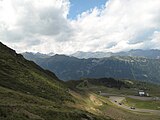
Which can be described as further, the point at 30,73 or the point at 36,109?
the point at 30,73

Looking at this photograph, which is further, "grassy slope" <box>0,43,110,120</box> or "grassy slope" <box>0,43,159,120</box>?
"grassy slope" <box>0,43,159,120</box>

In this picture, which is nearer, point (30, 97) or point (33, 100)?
point (33, 100)

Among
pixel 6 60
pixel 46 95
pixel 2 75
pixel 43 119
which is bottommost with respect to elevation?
pixel 43 119

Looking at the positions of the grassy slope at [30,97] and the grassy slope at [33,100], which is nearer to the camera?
the grassy slope at [30,97]

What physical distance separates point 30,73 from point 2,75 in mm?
22597

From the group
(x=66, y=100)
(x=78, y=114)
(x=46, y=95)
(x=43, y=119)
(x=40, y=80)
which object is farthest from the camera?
(x=40, y=80)

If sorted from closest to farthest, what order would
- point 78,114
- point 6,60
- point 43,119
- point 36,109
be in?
point 43,119, point 36,109, point 78,114, point 6,60

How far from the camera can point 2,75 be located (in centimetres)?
10081

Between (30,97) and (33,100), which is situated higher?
(30,97)

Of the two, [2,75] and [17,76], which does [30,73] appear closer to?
[17,76]

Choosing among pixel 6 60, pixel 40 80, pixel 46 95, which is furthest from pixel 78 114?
pixel 6 60

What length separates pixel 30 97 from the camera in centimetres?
7281

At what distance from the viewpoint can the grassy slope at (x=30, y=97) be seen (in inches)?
1868

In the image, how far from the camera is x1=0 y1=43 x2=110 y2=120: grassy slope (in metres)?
47.5
